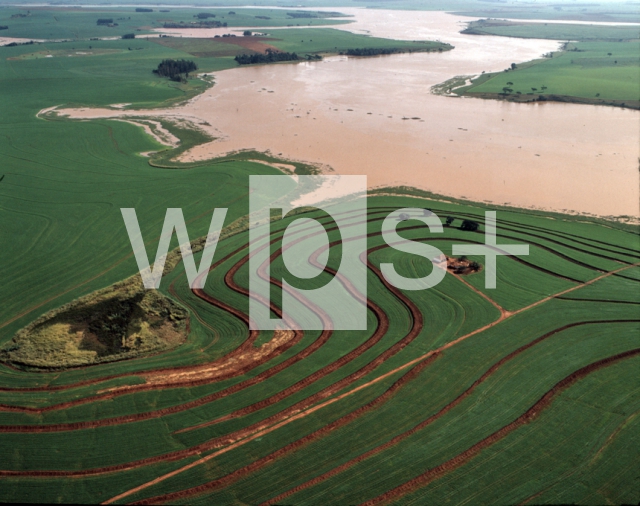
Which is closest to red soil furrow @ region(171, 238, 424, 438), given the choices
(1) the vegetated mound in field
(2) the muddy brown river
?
(1) the vegetated mound in field

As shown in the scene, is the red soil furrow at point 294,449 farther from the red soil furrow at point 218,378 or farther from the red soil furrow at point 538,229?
the red soil furrow at point 538,229

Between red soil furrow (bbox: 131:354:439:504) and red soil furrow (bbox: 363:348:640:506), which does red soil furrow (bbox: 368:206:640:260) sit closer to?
red soil furrow (bbox: 363:348:640:506)

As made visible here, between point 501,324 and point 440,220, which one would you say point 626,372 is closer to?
point 501,324

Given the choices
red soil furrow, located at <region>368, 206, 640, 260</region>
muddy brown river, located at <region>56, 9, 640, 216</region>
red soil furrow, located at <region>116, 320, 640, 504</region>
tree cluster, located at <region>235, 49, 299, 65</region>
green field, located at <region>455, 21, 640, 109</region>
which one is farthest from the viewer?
tree cluster, located at <region>235, 49, 299, 65</region>

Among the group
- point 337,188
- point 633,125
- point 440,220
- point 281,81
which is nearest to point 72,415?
point 440,220

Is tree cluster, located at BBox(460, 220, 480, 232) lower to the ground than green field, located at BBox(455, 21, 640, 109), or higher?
lower
